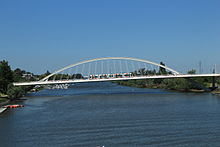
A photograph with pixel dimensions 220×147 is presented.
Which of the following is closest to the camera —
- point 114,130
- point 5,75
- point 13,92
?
point 114,130

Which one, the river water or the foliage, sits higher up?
the foliage

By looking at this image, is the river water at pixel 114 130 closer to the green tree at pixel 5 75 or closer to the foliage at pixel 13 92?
the foliage at pixel 13 92

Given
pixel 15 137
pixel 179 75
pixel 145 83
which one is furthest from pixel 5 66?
pixel 145 83

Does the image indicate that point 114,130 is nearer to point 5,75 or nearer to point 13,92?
point 13,92

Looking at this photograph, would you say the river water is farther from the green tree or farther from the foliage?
the green tree

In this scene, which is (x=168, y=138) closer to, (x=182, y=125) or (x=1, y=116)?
(x=182, y=125)

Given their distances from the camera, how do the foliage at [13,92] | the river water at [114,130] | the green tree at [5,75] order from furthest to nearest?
the green tree at [5,75], the foliage at [13,92], the river water at [114,130]

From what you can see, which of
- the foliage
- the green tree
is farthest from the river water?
the green tree

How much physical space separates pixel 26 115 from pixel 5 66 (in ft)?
73.6

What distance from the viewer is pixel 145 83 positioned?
82.1 m

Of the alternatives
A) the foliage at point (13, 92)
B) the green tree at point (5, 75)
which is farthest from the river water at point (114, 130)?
the green tree at point (5, 75)

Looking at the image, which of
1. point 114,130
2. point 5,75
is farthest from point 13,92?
point 114,130

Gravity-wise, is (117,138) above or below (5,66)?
below

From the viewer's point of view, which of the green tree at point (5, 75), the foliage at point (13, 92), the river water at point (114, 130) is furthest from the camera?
the green tree at point (5, 75)
